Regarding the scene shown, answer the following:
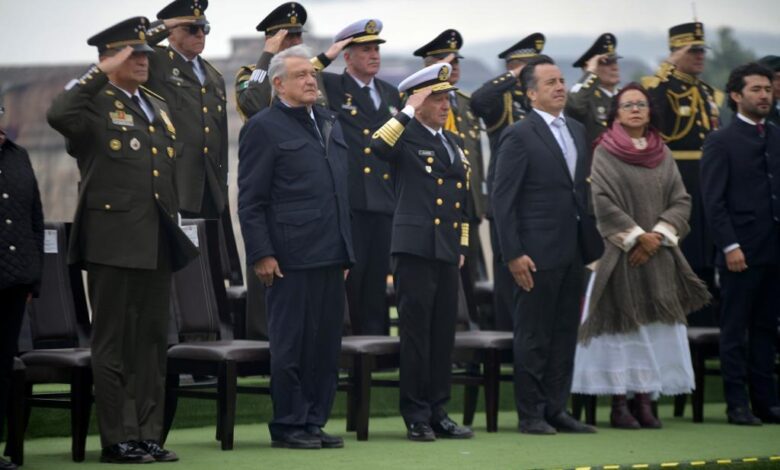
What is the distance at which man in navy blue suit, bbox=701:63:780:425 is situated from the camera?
25.7ft

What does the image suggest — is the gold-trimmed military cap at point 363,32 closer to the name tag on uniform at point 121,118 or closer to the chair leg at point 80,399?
the name tag on uniform at point 121,118

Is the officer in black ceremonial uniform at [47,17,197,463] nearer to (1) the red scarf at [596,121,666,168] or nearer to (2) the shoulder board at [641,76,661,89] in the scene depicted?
(1) the red scarf at [596,121,666,168]

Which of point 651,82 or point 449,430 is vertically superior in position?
point 651,82

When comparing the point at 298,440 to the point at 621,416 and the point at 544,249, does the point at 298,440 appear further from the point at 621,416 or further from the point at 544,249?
the point at 621,416

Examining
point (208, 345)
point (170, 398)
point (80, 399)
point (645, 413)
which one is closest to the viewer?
point (80, 399)

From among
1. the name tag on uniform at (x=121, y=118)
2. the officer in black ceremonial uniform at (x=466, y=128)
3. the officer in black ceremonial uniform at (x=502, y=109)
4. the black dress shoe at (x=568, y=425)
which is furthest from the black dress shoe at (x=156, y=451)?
the officer in black ceremonial uniform at (x=502, y=109)

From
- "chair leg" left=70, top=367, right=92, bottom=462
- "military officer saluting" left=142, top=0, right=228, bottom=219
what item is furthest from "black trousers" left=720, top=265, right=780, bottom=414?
"chair leg" left=70, top=367, right=92, bottom=462

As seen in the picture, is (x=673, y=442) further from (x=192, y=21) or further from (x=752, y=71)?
(x=192, y=21)

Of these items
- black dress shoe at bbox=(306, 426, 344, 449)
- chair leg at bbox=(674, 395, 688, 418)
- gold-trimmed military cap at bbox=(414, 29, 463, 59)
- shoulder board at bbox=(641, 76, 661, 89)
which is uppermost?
gold-trimmed military cap at bbox=(414, 29, 463, 59)

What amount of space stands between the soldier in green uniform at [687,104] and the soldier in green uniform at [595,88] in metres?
0.23

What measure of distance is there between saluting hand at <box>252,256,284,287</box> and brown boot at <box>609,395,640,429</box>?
85.8 inches

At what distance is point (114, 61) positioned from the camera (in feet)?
18.5

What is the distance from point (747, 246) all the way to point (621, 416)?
3.74 feet

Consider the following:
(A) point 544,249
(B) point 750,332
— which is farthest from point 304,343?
(B) point 750,332
